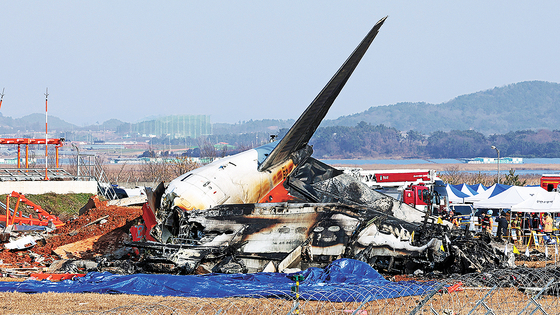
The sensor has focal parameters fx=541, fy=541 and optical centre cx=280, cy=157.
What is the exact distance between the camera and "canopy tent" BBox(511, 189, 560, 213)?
29.4m

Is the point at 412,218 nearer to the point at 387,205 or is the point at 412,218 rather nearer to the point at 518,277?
the point at 387,205

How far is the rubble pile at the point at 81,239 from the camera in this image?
21.2m

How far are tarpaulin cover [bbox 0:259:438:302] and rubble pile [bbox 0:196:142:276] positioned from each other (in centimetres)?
512

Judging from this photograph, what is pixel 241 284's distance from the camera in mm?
14773

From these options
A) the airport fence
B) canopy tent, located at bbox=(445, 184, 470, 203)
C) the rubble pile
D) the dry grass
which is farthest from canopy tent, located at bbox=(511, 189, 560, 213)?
the rubble pile

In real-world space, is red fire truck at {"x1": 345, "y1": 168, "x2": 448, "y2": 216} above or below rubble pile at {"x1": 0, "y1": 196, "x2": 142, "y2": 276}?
above

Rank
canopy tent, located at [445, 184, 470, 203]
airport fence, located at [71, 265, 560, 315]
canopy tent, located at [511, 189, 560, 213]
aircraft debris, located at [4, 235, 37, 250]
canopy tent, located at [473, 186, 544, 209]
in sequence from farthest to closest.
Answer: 1. canopy tent, located at [445, 184, 470, 203]
2. canopy tent, located at [473, 186, 544, 209]
3. canopy tent, located at [511, 189, 560, 213]
4. aircraft debris, located at [4, 235, 37, 250]
5. airport fence, located at [71, 265, 560, 315]

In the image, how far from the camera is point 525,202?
29.9 m

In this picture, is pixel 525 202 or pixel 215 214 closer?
pixel 215 214

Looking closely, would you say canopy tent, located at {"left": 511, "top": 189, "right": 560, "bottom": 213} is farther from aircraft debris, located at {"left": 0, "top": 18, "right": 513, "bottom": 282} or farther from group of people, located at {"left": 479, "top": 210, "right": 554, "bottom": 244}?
aircraft debris, located at {"left": 0, "top": 18, "right": 513, "bottom": 282}

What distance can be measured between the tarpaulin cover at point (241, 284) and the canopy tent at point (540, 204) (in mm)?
17193

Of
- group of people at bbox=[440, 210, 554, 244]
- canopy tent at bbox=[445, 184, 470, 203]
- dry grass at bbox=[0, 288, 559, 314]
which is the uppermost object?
dry grass at bbox=[0, 288, 559, 314]

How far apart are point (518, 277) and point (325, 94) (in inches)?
460

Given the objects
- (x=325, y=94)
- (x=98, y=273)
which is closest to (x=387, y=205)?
(x=325, y=94)
